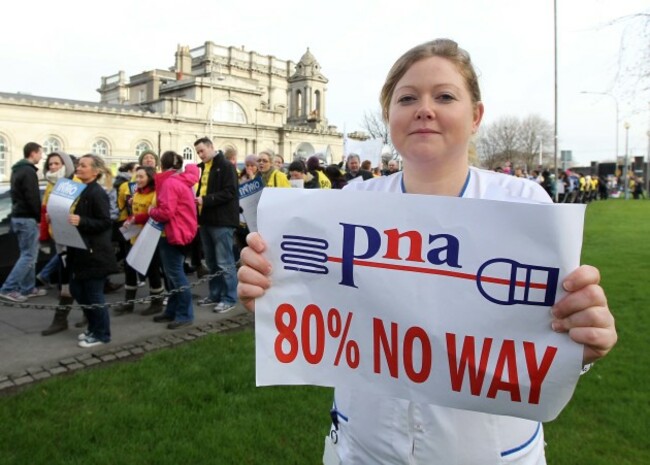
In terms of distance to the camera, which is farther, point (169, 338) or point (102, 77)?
point (102, 77)

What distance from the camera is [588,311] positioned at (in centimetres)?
125

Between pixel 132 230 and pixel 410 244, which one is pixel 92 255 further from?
pixel 410 244

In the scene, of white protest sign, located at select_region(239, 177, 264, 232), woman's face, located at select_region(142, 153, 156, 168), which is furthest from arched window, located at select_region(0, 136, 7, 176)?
white protest sign, located at select_region(239, 177, 264, 232)

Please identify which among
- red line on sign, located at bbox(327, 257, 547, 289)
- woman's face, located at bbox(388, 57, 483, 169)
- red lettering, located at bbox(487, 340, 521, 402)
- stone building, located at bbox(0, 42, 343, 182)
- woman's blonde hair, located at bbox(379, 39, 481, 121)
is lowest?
Result: red lettering, located at bbox(487, 340, 521, 402)

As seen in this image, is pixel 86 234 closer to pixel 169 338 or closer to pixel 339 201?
pixel 169 338

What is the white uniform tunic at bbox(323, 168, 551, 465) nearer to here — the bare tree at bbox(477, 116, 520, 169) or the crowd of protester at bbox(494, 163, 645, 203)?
the crowd of protester at bbox(494, 163, 645, 203)

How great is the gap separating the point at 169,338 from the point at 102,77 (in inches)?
4107

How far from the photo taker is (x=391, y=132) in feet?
5.35

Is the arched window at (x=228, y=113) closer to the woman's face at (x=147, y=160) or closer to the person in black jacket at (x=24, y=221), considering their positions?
the woman's face at (x=147, y=160)

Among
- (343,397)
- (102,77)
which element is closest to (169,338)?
(343,397)

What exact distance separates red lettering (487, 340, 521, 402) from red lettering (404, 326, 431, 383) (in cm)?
17

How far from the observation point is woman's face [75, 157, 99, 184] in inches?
224

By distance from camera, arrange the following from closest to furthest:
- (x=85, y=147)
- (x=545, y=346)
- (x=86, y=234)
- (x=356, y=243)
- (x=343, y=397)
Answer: (x=545, y=346), (x=356, y=243), (x=343, y=397), (x=86, y=234), (x=85, y=147)

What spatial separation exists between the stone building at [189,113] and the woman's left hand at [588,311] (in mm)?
36685
